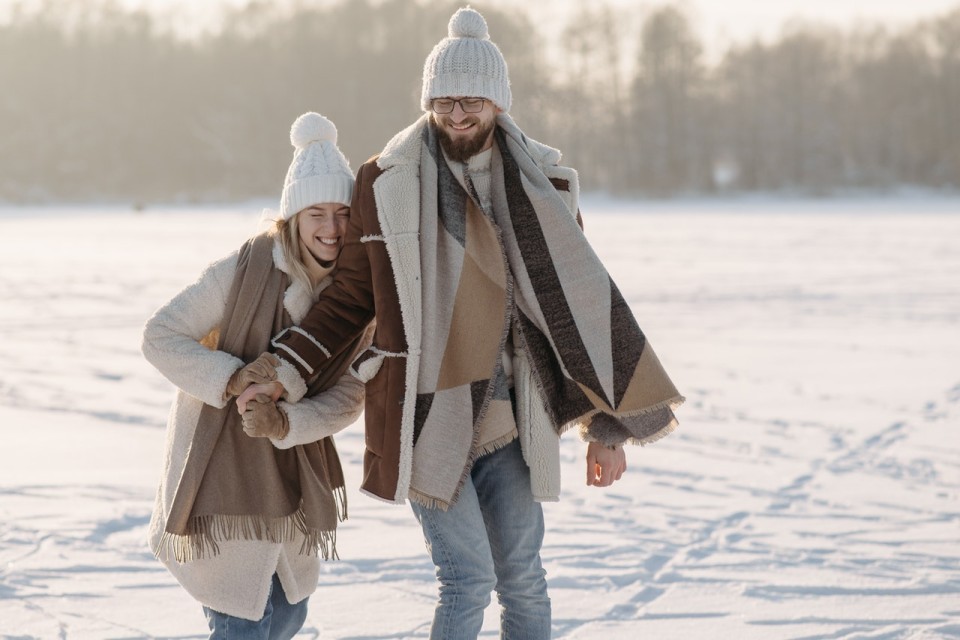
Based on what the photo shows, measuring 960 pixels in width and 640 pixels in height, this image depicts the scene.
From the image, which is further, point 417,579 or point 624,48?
point 624,48

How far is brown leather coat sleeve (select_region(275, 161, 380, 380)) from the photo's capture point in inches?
103

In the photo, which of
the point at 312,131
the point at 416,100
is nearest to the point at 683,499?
→ the point at 312,131

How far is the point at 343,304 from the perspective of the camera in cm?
267

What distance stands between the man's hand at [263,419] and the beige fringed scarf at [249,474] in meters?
0.11

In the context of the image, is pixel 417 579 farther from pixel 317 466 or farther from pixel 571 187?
pixel 571 187

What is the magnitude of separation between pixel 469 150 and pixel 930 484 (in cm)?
326

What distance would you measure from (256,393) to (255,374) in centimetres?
4

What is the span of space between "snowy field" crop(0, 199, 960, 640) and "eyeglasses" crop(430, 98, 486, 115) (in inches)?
62.5

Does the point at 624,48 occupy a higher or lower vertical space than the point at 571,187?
higher

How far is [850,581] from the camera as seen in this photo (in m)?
3.83

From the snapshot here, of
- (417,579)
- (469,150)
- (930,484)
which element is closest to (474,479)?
(469,150)

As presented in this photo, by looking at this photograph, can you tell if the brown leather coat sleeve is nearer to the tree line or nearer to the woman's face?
the woman's face

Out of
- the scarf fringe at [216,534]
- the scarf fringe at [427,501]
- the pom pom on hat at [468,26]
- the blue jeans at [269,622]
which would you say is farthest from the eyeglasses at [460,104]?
the blue jeans at [269,622]

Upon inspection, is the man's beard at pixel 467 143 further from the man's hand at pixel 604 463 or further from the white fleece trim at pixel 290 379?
the man's hand at pixel 604 463
